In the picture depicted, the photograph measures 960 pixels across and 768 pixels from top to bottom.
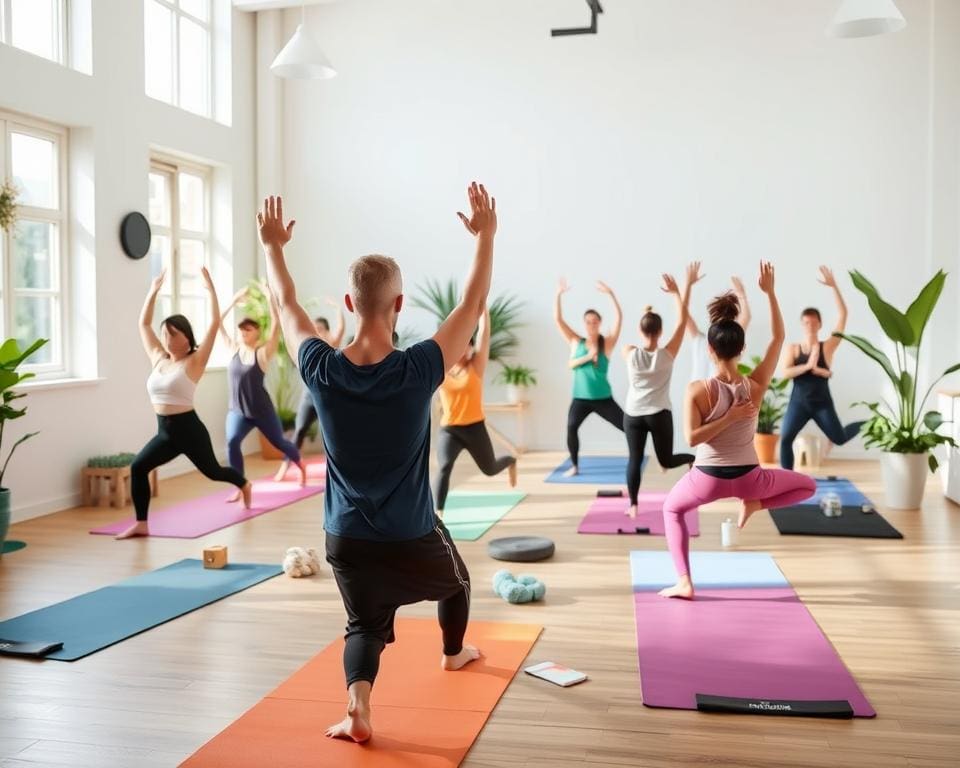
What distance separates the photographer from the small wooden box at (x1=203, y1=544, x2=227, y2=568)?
15.5 ft

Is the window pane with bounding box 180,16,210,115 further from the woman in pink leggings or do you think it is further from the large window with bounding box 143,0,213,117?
the woman in pink leggings

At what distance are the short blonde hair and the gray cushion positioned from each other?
8.25 feet

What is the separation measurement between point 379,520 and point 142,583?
2.33 m

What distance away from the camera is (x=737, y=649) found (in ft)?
11.4

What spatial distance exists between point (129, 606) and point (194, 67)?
566 cm

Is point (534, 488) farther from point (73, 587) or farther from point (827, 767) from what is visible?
point (827, 767)

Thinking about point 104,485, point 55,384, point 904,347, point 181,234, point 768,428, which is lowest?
point 104,485

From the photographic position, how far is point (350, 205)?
9.19m

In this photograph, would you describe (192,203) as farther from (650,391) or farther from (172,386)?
(650,391)

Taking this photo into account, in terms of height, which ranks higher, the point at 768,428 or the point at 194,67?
the point at 194,67

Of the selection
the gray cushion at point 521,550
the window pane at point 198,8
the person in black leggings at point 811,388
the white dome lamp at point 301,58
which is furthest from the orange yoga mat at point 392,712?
the window pane at point 198,8

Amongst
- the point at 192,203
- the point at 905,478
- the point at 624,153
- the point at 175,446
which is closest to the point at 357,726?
the point at 175,446

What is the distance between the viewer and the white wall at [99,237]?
19.8 feet

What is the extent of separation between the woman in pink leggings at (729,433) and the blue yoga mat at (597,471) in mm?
2754
